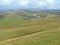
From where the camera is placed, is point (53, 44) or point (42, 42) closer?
point (53, 44)

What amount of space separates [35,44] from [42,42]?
3.81m

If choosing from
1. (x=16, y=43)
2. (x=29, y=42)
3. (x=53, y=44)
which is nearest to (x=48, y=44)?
(x=53, y=44)

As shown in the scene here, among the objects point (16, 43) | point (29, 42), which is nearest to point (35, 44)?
point (29, 42)

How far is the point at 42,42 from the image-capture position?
181 ft

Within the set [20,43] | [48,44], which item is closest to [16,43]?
[20,43]

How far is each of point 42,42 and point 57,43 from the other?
5.46m

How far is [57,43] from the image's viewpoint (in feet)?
173

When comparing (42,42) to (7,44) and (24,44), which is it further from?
(7,44)

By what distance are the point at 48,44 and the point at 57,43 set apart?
3.16 meters

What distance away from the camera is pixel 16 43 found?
177 ft

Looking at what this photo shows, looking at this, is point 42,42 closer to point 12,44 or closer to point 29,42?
point 29,42

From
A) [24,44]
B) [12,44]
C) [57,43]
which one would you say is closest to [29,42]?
[24,44]

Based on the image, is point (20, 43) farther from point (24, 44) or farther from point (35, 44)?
point (35, 44)

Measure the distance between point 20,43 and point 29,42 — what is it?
3224 millimetres
